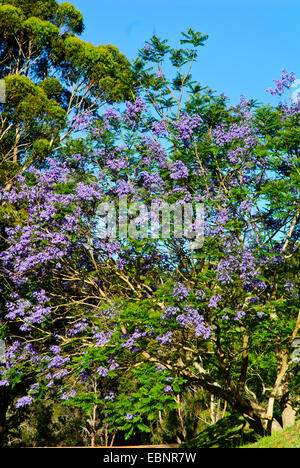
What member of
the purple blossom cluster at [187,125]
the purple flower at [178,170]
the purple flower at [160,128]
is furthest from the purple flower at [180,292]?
the purple flower at [160,128]

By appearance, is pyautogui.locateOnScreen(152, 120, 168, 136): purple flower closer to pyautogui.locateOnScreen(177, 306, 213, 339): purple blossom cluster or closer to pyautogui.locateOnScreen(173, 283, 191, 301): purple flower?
pyautogui.locateOnScreen(173, 283, 191, 301): purple flower

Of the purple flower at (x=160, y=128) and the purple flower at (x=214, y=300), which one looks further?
the purple flower at (x=160, y=128)

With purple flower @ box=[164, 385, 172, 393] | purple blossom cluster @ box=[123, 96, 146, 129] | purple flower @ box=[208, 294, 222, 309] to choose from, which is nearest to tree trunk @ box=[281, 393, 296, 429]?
purple flower @ box=[164, 385, 172, 393]

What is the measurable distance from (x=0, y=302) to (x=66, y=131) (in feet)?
25.7

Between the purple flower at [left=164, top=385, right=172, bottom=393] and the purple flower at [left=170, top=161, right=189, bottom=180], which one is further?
the purple flower at [left=170, top=161, right=189, bottom=180]

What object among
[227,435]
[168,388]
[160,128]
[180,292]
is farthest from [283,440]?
[160,128]

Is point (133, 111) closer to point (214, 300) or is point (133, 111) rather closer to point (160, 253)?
point (160, 253)

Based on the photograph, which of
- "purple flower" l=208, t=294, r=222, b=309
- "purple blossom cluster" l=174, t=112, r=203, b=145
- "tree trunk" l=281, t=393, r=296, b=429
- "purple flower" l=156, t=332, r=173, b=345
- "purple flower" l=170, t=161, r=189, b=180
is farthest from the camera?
"purple blossom cluster" l=174, t=112, r=203, b=145

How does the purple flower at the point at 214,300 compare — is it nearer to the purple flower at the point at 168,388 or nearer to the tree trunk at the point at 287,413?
the purple flower at the point at 168,388

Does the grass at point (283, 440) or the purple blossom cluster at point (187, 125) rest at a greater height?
the purple blossom cluster at point (187, 125)

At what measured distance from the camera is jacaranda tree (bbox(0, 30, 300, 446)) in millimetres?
9875

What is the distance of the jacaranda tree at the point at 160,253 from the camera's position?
9875mm

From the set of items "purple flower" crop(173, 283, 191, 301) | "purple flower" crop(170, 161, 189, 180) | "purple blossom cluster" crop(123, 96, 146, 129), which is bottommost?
"purple flower" crop(173, 283, 191, 301)

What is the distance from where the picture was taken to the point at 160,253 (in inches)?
466
